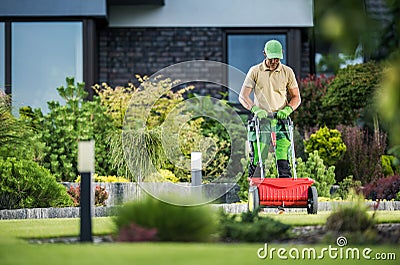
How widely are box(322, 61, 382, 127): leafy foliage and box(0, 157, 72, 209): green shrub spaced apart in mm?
5977

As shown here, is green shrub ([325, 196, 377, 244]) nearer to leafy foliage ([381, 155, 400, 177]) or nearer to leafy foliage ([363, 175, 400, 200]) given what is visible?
leafy foliage ([363, 175, 400, 200])

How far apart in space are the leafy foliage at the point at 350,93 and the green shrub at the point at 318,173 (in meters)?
2.69

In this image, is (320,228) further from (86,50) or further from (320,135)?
(86,50)

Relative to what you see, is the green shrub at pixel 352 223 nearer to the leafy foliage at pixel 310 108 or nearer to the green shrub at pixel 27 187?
the green shrub at pixel 27 187

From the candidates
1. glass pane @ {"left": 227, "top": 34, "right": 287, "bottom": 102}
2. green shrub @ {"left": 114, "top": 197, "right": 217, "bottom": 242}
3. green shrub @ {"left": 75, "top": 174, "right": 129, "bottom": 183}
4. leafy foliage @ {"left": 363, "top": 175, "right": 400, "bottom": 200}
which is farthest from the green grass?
glass pane @ {"left": 227, "top": 34, "right": 287, "bottom": 102}

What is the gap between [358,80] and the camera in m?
13.1

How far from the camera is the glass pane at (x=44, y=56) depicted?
43.7 feet

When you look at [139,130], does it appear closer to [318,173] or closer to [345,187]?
[318,173]

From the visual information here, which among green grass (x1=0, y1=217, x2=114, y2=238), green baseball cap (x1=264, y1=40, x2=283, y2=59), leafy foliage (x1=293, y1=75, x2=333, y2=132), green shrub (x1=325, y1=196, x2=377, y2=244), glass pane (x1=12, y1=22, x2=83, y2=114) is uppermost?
glass pane (x1=12, y1=22, x2=83, y2=114)

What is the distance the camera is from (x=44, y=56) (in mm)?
13523

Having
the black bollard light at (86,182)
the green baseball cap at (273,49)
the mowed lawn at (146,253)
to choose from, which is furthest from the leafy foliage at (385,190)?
the black bollard light at (86,182)

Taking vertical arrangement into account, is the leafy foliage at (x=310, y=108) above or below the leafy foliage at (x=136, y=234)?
above

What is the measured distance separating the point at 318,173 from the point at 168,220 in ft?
18.6

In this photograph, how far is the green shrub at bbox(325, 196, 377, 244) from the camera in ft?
17.6
